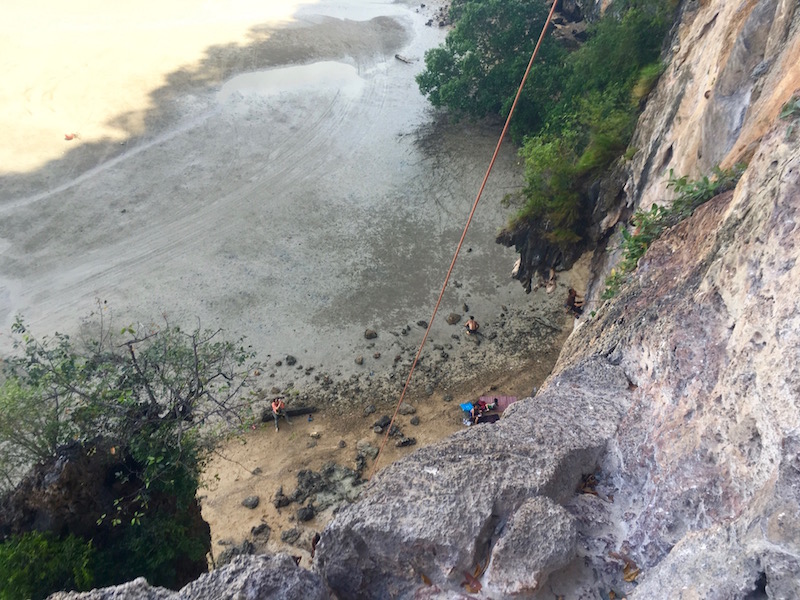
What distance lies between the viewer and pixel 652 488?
7.57m

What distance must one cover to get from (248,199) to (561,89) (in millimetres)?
15593

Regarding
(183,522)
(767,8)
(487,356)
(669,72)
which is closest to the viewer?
(767,8)

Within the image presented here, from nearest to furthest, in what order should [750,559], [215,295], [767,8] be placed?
[750,559] → [767,8] → [215,295]

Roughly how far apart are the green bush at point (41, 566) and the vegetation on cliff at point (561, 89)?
48.8ft

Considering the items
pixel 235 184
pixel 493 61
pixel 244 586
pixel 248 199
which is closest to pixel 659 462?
pixel 244 586

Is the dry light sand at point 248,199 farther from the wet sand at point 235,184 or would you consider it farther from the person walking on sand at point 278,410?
the person walking on sand at point 278,410

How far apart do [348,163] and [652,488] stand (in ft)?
78.2

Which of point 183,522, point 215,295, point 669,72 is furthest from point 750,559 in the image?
A: point 215,295

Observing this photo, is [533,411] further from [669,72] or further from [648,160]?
[669,72]

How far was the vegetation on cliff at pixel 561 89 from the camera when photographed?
17641mm

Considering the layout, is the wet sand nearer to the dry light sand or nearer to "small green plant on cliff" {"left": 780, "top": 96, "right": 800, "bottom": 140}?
the dry light sand

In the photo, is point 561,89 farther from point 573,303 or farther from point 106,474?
point 106,474

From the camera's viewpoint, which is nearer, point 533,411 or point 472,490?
point 472,490

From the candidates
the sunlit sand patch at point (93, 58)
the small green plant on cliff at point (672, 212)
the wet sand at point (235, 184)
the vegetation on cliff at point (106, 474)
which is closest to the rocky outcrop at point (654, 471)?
the small green plant on cliff at point (672, 212)
